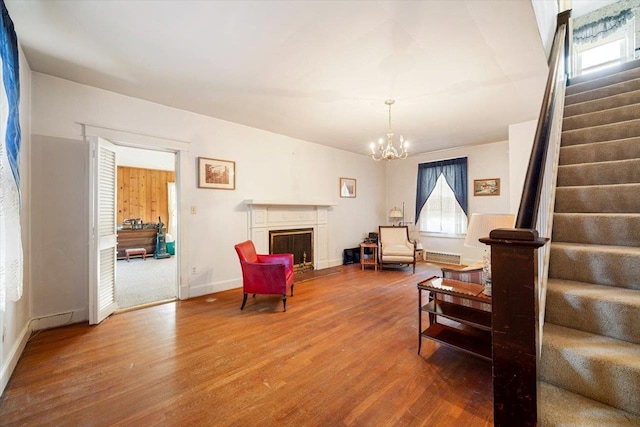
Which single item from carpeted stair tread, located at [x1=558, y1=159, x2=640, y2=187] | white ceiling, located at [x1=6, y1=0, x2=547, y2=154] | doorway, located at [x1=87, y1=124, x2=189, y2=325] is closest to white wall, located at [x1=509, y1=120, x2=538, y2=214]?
white ceiling, located at [x1=6, y1=0, x2=547, y2=154]

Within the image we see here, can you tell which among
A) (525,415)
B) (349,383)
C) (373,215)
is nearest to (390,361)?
(349,383)

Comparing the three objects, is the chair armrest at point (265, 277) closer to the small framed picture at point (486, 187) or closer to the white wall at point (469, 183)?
the white wall at point (469, 183)

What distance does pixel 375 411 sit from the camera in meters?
1.64

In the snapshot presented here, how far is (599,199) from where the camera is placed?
74.6 inches

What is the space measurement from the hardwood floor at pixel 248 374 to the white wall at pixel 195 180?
801 millimetres

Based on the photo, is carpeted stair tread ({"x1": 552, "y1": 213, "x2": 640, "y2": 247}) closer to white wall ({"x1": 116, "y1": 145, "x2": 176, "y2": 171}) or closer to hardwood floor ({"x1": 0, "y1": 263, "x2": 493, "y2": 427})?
hardwood floor ({"x1": 0, "y1": 263, "x2": 493, "y2": 427})

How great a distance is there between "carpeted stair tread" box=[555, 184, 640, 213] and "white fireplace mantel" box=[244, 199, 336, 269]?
147 inches

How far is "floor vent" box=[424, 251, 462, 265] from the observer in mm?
5914

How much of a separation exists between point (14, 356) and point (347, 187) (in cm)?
552

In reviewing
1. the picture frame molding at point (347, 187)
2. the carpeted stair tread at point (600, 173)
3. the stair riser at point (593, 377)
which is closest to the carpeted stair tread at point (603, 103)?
the carpeted stair tread at point (600, 173)

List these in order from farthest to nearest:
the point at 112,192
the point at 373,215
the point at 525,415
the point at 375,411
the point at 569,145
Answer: the point at 373,215, the point at 112,192, the point at 569,145, the point at 375,411, the point at 525,415

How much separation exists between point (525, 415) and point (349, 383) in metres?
1.24

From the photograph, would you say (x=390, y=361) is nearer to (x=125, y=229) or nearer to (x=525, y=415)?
(x=525, y=415)

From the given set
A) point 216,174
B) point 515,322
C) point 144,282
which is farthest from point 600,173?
point 144,282
